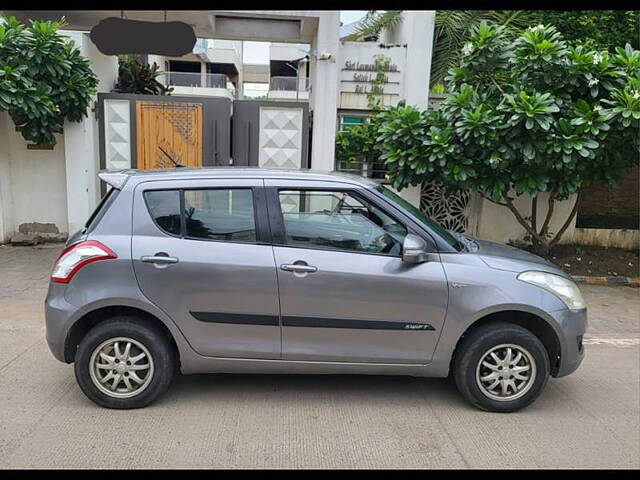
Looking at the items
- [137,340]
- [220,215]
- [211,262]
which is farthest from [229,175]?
[137,340]

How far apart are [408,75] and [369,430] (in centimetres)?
659

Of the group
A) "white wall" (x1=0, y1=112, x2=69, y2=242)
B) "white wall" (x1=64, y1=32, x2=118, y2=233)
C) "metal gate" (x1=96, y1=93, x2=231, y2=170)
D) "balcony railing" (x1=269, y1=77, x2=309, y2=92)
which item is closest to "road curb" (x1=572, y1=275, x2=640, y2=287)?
"metal gate" (x1=96, y1=93, x2=231, y2=170)

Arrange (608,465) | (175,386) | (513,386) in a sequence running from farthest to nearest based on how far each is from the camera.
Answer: (175,386) < (513,386) < (608,465)

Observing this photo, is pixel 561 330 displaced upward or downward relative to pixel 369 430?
upward

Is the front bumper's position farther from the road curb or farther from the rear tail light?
the road curb

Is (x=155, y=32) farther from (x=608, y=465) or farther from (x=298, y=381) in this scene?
(x=608, y=465)

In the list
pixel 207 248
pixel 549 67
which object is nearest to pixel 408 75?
pixel 549 67

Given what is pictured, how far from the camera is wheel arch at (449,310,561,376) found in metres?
3.42

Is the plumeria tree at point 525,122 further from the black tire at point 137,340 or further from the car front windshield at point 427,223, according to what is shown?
the black tire at point 137,340

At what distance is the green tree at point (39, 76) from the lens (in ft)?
22.8

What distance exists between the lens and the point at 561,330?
339 centimetres

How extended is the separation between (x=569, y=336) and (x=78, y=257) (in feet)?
11.0

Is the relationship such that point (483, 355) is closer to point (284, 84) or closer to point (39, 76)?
point (39, 76)

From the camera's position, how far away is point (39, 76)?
7.21 m
